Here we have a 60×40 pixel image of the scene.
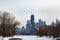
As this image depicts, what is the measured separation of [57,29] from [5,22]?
14.4 metres

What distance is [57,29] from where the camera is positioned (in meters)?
51.5

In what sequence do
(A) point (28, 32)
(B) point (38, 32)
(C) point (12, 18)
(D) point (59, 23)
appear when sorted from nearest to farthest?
(C) point (12, 18) → (D) point (59, 23) → (B) point (38, 32) → (A) point (28, 32)

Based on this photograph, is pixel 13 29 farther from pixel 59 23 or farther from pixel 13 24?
pixel 59 23

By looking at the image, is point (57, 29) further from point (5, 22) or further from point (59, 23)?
point (5, 22)

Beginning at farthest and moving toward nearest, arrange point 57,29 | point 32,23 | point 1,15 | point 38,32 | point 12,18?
point 32,23, point 38,32, point 57,29, point 12,18, point 1,15

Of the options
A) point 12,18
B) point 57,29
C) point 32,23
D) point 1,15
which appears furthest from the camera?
point 32,23

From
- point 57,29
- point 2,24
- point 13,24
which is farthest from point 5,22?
point 57,29

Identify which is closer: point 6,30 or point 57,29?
point 6,30

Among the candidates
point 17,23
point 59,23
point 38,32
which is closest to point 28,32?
point 38,32

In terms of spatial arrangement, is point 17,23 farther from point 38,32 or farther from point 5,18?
point 38,32

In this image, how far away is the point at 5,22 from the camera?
4084 cm

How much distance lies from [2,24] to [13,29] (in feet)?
8.95

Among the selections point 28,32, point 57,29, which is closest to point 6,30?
point 57,29

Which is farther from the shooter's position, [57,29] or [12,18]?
[57,29]
